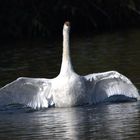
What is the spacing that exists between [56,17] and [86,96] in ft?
60.0

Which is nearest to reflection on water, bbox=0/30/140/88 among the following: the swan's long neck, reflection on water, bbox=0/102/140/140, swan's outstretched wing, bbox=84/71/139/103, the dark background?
swan's outstretched wing, bbox=84/71/139/103

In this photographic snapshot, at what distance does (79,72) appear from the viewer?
64.3 feet

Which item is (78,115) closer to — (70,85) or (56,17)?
(70,85)

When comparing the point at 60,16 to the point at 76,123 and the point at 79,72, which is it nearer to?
the point at 79,72

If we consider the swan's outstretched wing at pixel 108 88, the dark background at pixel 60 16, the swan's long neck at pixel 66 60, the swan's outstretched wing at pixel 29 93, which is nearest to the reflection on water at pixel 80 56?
the swan's outstretched wing at pixel 108 88

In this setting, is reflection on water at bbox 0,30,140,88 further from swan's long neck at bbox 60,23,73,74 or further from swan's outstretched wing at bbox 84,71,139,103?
swan's long neck at bbox 60,23,73,74

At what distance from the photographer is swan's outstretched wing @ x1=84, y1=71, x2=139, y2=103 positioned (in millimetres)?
15594

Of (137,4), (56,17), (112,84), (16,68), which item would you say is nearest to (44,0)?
(56,17)

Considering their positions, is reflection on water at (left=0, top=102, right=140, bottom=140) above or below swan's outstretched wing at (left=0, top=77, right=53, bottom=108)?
below

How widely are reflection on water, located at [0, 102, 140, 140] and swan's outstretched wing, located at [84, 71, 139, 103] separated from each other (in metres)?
0.53

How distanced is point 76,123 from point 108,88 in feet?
9.30

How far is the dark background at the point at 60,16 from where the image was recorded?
1292 inches

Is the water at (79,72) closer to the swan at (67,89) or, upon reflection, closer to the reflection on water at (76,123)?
the reflection on water at (76,123)

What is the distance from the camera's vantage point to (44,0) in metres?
34.1
